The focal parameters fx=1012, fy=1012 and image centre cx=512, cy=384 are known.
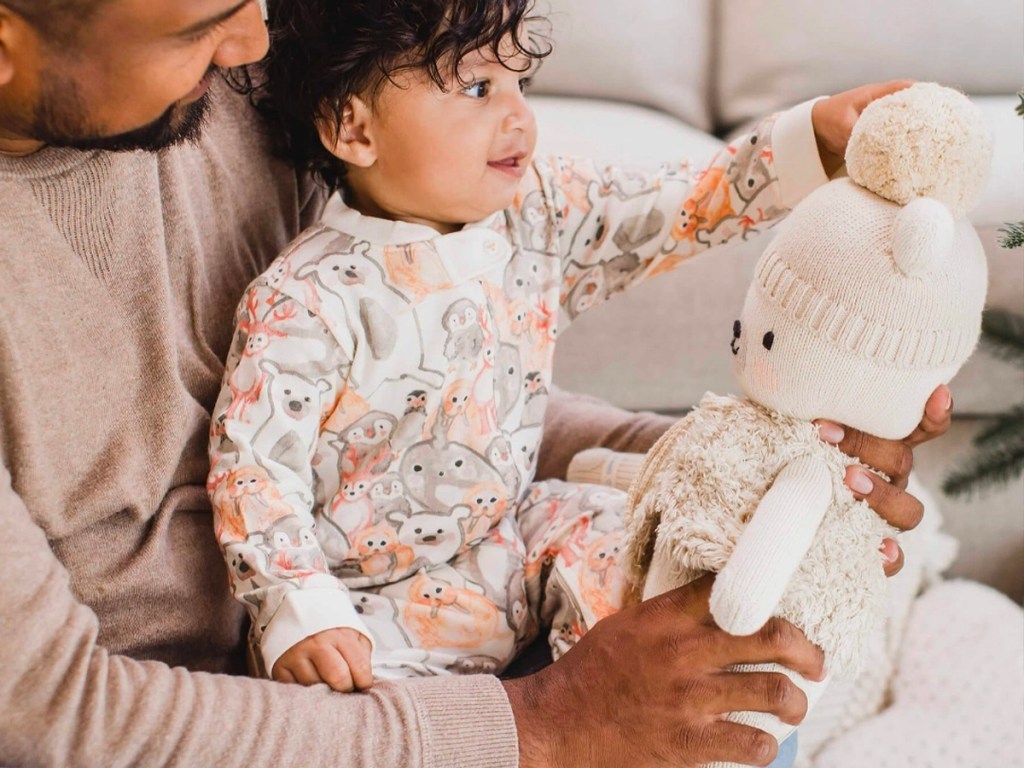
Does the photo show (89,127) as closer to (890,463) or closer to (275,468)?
(275,468)

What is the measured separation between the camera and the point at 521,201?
102 cm

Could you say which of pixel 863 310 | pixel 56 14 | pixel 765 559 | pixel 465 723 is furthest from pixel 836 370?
pixel 56 14

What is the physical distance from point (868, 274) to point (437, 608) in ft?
1.60

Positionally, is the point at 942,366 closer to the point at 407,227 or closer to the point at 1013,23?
the point at 407,227

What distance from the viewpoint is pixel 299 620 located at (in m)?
0.79

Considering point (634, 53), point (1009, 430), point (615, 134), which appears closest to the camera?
point (1009, 430)

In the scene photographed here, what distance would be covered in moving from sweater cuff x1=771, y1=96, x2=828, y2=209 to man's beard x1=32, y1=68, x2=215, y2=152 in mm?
519

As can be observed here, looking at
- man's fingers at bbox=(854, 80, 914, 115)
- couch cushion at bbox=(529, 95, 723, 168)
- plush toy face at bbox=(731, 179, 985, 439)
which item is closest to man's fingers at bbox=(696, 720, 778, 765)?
plush toy face at bbox=(731, 179, 985, 439)

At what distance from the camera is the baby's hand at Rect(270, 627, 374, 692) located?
2.59 ft

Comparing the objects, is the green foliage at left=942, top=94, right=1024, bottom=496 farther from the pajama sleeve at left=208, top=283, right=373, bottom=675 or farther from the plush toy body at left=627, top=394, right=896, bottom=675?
the pajama sleeve at left=208, top=283, right=373, bottom=675

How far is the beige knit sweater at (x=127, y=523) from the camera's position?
685 millimetres

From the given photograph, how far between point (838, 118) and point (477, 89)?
0.33 meters

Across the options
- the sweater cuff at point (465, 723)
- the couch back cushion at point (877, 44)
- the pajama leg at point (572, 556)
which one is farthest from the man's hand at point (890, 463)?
the couch back cushion at point (877, 44)

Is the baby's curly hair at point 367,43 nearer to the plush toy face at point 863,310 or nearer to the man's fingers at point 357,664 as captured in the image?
the plush toy face at point 863,310
